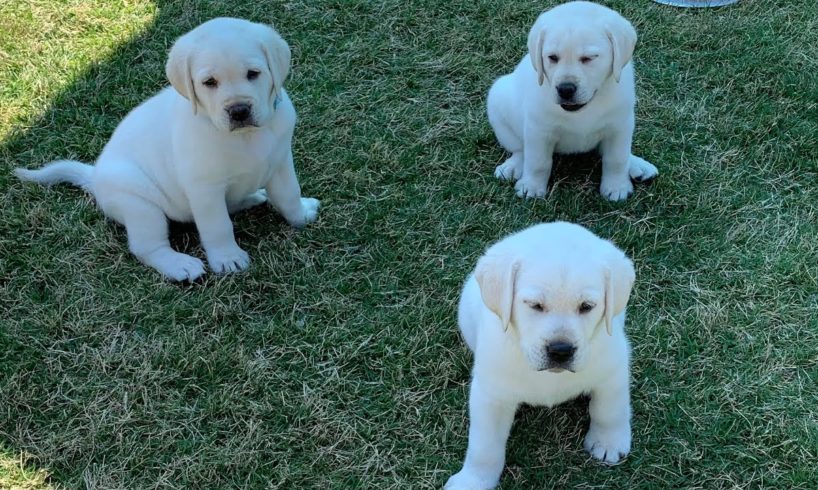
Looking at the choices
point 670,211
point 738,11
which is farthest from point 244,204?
point 738,11

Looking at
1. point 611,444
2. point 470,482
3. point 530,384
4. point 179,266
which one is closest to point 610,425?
point 611,444

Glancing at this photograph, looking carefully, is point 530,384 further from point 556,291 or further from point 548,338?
point 556,291

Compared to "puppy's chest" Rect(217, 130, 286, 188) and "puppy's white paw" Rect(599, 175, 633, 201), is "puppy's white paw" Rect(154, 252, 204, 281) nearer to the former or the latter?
"puppy's chest" Rect(217, 130, 286, 188)

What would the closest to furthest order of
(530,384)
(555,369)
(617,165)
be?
(555,369)
(530,384)
(617,165)

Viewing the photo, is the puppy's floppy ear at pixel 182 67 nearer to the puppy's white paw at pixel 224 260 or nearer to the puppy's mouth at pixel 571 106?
the puppy's white paw at pixel 224 260

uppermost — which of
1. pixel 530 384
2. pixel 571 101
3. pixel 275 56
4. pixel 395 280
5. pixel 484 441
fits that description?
pixel 275 56

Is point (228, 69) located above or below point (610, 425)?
above
